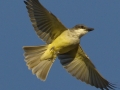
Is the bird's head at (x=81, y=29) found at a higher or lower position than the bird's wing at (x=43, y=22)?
lower

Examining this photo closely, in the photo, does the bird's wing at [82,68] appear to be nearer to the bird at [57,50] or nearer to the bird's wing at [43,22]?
the bird at [57,50]

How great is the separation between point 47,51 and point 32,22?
98 centimetres

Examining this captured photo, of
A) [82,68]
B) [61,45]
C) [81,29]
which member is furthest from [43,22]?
[82,68]

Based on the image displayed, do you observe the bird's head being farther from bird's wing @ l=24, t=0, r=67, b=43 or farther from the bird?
bird's wing @ l=24, t=0, r=67, b=43

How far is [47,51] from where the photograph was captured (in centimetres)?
1738

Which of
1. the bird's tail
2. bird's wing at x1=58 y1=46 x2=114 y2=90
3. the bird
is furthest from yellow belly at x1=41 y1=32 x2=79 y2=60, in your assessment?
bird's wing at x1=58 y1=46 x2=114 y2=90

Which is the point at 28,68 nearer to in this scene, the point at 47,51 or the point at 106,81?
the point at 47,51

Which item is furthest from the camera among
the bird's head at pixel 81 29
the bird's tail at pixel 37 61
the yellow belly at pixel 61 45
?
the bird's tail at pixel 37 61

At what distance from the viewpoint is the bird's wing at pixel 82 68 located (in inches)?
710

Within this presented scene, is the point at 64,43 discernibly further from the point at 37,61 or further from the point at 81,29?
the point at 37,61

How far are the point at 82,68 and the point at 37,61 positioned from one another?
1580 mm

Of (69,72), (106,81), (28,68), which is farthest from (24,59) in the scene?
(106,81)

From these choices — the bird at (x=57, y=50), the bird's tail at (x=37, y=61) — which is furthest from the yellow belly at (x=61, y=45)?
the bird's tail at (x=37, y=61)

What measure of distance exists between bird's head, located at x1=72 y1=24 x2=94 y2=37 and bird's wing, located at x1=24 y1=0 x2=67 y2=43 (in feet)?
1.11
